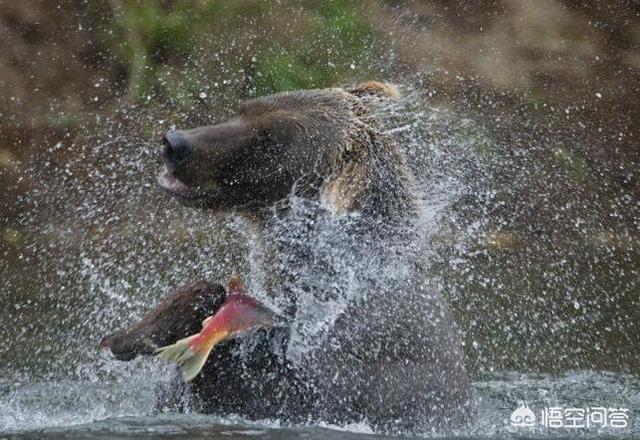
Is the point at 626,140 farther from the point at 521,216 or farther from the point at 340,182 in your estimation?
the point at 340,182

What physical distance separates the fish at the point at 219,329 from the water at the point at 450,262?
3.86 feet

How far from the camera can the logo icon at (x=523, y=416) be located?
205 inches

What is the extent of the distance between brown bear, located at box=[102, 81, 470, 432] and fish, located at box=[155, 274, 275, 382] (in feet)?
0.55

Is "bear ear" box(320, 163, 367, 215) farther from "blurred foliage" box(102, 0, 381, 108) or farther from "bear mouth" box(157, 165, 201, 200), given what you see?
"blurred foliage" box(102, 0, 381, 108)

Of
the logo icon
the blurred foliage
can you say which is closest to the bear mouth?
the logo icon

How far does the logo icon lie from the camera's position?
5.20 m

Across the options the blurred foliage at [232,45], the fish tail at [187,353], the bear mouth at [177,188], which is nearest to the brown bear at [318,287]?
the bear mouth at [177,188]

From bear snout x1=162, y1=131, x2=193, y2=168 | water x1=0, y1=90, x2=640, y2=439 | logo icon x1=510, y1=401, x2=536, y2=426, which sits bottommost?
water x1=0, y1=90, x2=640, y2=439

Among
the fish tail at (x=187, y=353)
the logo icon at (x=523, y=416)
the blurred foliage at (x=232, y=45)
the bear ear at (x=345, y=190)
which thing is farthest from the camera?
the blurred foliage at (x=232, y=45)

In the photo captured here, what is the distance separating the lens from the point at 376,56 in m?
8.77

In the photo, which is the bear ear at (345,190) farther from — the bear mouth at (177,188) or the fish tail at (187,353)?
the fish tail at (187,353)

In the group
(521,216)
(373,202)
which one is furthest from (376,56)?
(373,202)

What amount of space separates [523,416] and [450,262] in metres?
2.15

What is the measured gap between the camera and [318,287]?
4.42m
